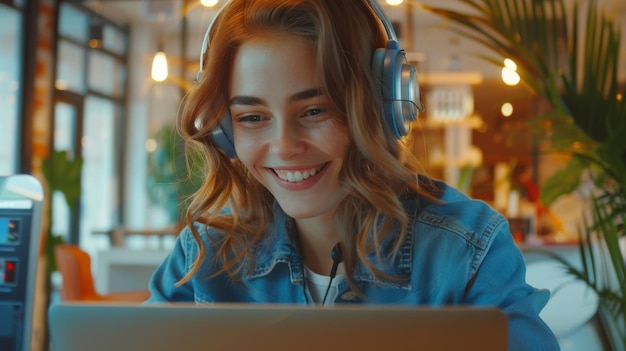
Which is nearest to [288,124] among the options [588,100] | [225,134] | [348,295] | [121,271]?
[225,134]

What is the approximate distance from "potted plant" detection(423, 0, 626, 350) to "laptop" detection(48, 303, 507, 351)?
4.52 feet

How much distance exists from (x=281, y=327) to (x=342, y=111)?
56 centimetres

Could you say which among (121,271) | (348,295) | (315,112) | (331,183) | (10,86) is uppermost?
(10,86)

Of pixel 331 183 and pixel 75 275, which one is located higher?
pixel 331 183

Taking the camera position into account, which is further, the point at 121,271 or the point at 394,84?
the point at 121,271

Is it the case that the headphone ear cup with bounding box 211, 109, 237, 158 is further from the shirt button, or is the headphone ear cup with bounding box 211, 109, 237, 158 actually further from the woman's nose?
the shirt button

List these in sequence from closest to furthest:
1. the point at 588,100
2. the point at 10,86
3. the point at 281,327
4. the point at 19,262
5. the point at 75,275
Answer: the point at 281,327
the point at 19,262
the point at 588,100
the point at 75,275
the point at 10,86

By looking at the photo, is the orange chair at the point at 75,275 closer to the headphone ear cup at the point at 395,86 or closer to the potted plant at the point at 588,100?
the potted plant at the point at 588,100

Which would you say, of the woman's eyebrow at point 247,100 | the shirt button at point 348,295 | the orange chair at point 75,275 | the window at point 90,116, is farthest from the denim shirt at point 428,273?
the window at point 90,116

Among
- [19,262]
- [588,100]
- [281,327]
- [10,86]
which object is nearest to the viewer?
[281,327]

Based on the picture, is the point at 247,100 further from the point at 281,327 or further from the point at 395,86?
the point at 281,327

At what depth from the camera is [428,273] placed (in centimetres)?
115

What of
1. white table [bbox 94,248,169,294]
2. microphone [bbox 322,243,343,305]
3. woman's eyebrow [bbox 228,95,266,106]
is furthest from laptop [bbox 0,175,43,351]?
white table [bbox 94,248,169,294]

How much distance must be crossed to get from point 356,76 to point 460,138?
7.02 meters
